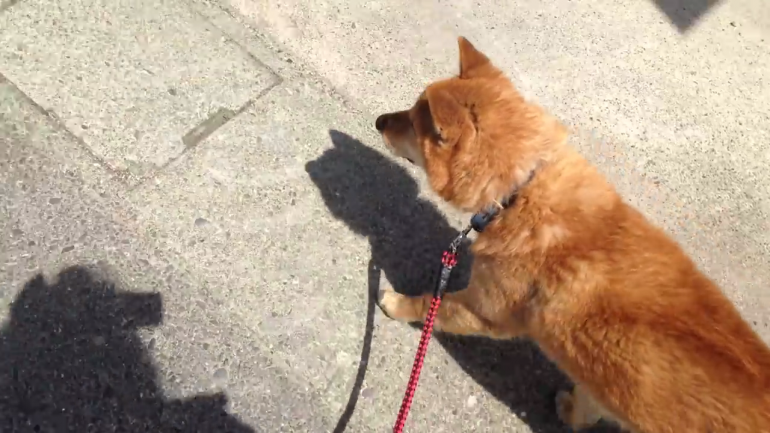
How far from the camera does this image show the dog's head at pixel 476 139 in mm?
2150

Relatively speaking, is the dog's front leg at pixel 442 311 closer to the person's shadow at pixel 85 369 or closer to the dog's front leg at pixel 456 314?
the dog's front leg at pixel 456 314

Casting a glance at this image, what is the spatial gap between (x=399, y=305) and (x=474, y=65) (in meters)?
1.21

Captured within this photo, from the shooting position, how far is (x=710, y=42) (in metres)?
4.21

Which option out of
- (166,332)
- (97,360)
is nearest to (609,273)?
(166,332)

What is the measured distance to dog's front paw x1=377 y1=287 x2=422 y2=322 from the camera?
2.79 m

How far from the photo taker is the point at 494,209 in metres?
2.24

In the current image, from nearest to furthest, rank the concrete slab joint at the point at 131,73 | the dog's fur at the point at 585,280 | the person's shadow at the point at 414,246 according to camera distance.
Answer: the dog's fur at the point at 585,280, the person's shadow at the point at 414,246, the concrete slab joint at the point at 131,73

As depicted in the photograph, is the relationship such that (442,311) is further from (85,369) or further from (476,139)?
(85,369)

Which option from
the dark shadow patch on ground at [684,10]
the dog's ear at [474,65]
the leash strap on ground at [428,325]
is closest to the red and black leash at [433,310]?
the leash strap on ground at [428,325]

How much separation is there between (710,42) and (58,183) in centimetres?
447

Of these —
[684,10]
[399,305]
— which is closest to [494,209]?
[399,305]

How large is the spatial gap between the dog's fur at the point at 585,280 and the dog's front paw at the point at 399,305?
0.41 meters

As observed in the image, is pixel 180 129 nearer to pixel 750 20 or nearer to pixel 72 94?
pixel 72 94

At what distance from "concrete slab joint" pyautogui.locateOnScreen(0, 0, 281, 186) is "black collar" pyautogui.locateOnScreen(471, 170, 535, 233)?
1.69 metres
